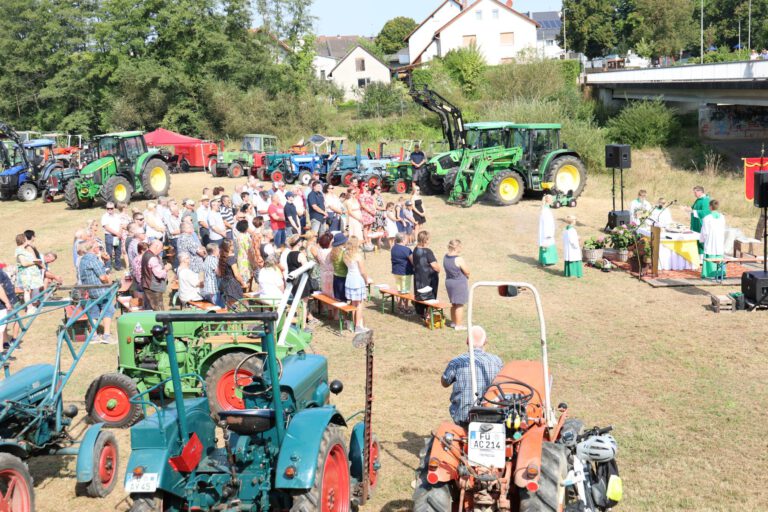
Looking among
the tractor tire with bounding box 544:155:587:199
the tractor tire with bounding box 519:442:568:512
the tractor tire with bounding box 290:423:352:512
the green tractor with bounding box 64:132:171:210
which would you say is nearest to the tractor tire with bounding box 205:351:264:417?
the tractor tire with bounding box 290:423:352:512

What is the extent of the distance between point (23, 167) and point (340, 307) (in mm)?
18857

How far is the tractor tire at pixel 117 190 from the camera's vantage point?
2208 cm

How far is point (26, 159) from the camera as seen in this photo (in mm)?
26156

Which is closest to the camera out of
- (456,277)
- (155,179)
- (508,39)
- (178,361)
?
(178,361)

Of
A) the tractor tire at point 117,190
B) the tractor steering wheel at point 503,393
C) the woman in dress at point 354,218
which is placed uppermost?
the tractor tire at point 117,190

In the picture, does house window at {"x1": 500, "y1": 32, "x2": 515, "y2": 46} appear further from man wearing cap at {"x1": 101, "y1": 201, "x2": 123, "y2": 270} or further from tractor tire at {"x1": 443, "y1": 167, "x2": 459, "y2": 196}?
man wearing cap at {"x1": 101, "y1": 201, "x2": 123, "y2": 270}

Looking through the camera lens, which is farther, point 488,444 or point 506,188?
point 506,188

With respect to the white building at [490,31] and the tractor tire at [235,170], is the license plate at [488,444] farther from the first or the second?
the white building at [490,31]

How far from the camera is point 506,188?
21.1 meters

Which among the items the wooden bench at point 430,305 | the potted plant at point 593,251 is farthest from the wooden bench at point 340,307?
the potted plant at point 593,251

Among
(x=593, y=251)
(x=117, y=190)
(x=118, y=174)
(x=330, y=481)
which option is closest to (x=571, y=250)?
(x=593, y=251)

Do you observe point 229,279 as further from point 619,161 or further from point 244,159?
point 244,159

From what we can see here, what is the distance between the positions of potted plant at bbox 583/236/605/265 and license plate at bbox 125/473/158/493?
1152 centimetres

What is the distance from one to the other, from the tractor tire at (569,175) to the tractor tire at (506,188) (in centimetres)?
Result: 90
